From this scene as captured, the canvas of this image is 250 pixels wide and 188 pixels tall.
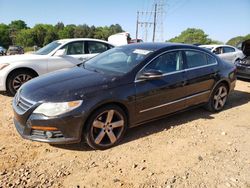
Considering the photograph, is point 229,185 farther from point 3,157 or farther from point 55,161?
point 3,157

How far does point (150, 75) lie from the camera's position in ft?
13.0

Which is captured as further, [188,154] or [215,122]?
[215,122]

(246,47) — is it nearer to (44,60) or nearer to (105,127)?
(44,60)

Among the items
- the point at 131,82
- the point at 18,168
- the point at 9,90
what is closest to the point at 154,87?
the point at 131,82

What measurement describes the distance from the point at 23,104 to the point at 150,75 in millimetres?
1912

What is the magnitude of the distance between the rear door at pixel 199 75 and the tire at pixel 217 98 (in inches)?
8.4

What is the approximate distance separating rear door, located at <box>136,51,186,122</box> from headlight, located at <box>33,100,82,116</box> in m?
1.11

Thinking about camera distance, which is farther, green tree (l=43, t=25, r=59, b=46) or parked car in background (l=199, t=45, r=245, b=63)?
green tree (l=43, t=25, r=59, b=46)

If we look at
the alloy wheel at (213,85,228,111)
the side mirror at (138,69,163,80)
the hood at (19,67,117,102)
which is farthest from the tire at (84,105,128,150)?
the alloy wheel at (213,85,228,111)

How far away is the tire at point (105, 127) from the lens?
3619mm

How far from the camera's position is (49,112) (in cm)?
337

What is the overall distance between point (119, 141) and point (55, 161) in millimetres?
1013

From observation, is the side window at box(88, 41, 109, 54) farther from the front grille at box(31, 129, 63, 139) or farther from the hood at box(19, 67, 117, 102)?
the front grille at box(31, 129, 63, 139)

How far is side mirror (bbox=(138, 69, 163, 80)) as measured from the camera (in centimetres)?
397
